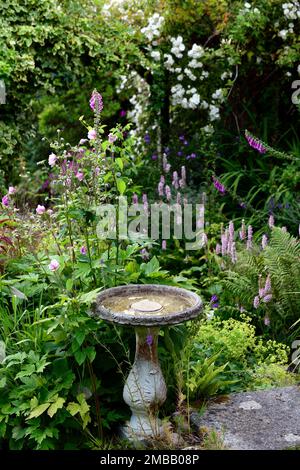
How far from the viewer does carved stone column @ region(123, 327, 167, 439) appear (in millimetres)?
3258

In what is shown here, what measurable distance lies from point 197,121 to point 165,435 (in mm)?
4568

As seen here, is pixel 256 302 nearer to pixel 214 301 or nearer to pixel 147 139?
pixel 214 301

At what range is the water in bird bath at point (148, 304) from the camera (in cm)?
325

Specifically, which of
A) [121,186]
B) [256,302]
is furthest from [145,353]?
[256,302]

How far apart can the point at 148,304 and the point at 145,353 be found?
0.26 m

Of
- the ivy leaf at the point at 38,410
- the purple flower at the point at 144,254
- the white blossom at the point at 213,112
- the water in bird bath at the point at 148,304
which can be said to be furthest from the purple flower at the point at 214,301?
the white blossom at the point at 213,112

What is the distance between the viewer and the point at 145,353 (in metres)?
3.33

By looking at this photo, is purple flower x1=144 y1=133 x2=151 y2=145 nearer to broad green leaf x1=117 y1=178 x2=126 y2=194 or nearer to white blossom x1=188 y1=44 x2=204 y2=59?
white blossom x1=188 y1=44 x2=204 y2=59

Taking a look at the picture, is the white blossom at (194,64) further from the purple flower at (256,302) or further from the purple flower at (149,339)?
the purple flower at (149,339)

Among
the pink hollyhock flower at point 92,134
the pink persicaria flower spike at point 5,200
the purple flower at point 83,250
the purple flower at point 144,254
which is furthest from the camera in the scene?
the purple flower at point 144,254

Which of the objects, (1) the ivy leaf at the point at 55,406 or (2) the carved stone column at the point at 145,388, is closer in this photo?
(1) the ivy leaf at the point at 55,406

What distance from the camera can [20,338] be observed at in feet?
11.4

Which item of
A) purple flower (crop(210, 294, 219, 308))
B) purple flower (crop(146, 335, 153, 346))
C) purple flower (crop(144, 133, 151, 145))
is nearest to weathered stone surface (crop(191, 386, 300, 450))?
purple flower (crop(146, 335, 153, 346))
